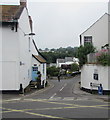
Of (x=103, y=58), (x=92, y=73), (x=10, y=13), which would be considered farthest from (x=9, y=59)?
(x=103, y=58)

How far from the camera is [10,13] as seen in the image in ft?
69.4

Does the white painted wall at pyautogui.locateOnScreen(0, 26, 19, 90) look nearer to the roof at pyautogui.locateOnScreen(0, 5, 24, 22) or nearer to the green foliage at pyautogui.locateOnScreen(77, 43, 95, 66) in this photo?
the roof at pyautogui.locateOnScreen(0, 5, 24, 22)

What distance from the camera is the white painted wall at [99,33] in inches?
1097

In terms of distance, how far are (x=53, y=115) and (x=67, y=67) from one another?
6721 centimetres

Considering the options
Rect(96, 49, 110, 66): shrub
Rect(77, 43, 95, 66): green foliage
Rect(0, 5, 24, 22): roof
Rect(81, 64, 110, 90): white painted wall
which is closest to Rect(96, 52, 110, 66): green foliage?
Rect(96, 49, 110, 66): shrub

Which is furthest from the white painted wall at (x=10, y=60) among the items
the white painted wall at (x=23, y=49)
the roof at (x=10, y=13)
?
the roof at (x=10, y=13)

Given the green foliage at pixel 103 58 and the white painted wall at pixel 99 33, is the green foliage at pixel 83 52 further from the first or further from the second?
the green foliage at pixel 103 58

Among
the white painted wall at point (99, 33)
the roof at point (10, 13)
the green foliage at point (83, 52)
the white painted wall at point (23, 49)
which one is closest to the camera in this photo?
the roof at point (10, 13)

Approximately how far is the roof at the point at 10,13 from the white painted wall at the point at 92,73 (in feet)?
28.9

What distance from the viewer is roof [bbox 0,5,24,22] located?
19766 millimetres

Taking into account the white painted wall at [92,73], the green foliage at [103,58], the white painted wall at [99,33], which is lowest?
the white painted wall at [92,73]

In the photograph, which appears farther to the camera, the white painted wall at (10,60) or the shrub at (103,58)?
the white painted wall at (10,60)

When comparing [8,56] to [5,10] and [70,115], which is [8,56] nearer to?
[5,10]

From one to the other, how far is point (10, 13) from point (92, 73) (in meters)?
10.2
